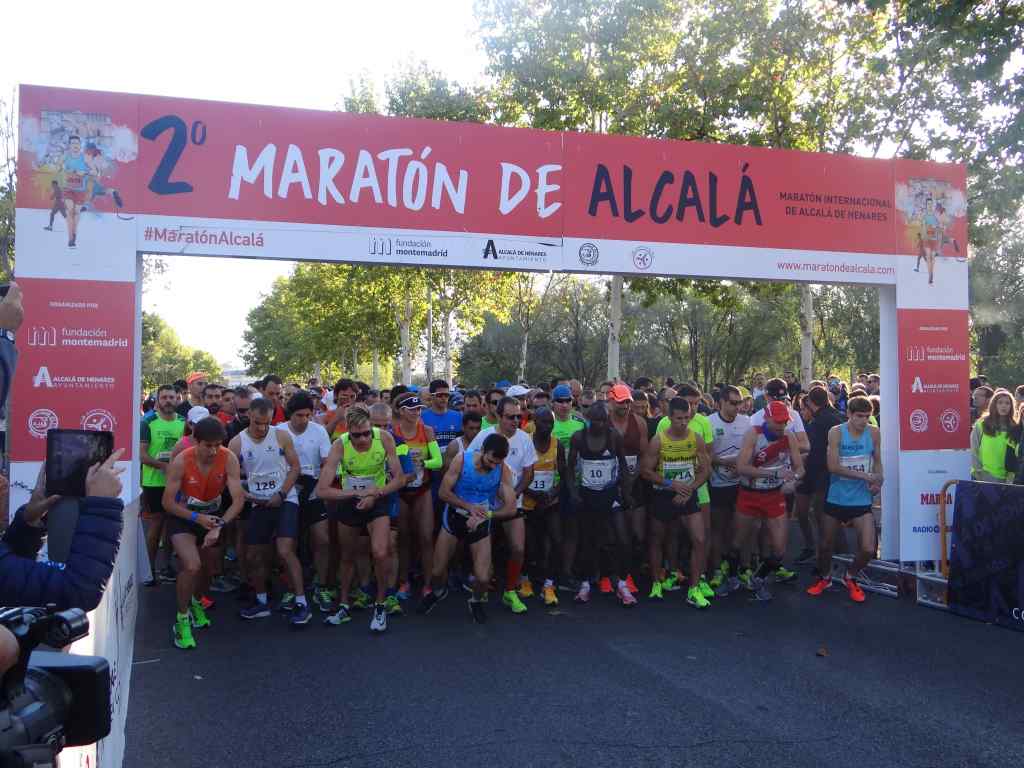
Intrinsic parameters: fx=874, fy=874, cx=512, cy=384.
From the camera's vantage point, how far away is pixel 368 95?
31.1 m

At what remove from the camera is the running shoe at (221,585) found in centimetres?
895

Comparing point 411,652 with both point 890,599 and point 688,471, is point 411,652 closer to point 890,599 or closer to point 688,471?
point 688,471

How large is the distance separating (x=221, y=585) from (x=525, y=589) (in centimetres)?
315

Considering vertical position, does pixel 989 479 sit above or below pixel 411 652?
above

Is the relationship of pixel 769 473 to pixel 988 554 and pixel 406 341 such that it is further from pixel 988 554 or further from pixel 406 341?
pixel 406 341

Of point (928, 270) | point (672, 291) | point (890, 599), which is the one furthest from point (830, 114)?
point (890, 599)

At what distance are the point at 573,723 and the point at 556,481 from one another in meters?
Answer: 3.66

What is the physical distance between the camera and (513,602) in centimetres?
809

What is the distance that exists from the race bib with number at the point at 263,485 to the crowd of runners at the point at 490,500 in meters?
0.02

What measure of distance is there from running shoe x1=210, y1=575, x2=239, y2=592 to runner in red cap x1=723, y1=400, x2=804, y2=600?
207 inches

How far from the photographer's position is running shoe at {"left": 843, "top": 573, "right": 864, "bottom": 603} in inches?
340

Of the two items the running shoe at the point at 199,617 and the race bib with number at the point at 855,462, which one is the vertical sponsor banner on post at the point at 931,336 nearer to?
the race bib with number at the point at 855,462

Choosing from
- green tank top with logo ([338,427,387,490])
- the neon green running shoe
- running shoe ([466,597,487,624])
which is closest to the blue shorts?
green tank top with logo ([338,427,387,490])

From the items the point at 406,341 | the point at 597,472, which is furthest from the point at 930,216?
the point at 406,341
